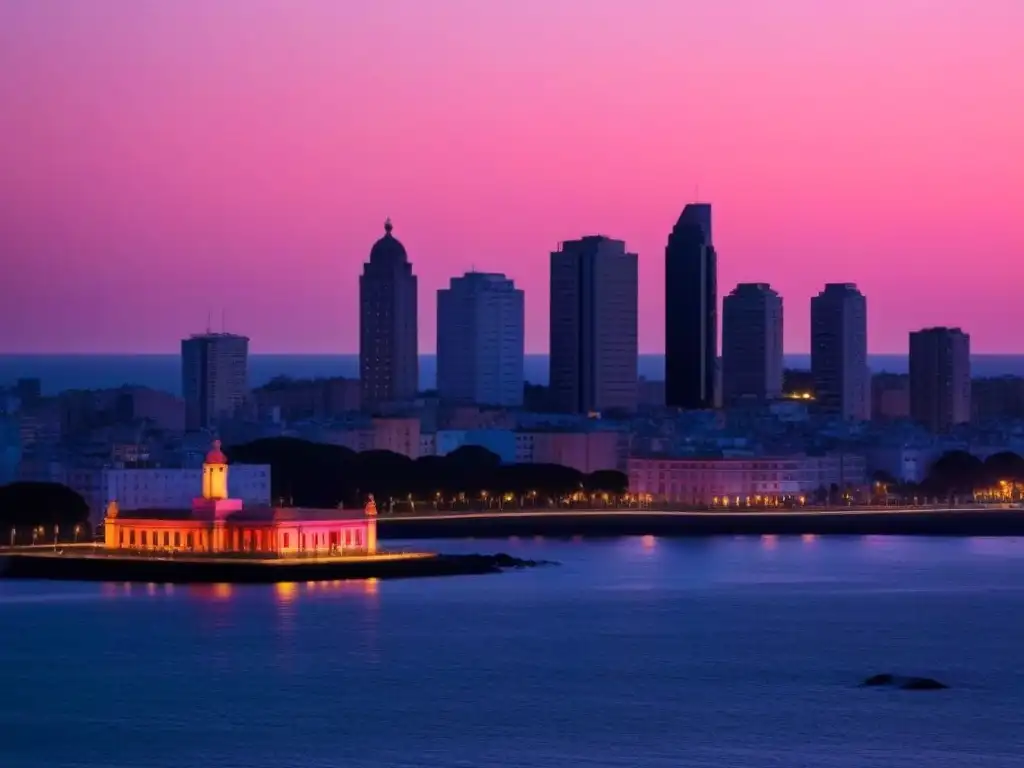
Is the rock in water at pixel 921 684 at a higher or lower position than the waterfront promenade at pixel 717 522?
lower

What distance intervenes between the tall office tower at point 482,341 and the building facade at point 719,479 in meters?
55.8

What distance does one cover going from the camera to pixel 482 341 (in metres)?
156

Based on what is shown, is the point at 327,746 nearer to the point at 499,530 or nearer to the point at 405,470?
the point at 499,530

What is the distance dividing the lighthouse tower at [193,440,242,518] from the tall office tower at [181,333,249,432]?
7149 centimetres

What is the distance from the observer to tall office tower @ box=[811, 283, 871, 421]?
495ft

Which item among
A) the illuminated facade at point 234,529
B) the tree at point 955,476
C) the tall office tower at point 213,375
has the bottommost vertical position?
the illuminated facade at point 234,529

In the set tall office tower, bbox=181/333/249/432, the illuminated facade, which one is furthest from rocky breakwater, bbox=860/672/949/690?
tall office tower, bbox=181/333/249/432

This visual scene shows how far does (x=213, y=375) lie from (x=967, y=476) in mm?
46263

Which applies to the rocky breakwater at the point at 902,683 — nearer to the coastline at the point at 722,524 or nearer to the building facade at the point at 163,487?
the coastline at the point at 722,524

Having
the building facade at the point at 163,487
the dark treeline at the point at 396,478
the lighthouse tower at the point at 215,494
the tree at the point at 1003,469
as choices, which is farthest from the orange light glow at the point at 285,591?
the tree at the point at 1003,469

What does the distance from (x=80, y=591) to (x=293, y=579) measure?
3.95m

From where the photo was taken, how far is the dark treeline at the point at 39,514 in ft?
216

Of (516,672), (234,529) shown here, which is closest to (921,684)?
(516,672)

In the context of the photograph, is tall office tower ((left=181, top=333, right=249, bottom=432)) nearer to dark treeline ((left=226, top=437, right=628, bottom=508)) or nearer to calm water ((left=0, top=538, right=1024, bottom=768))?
dark treeline ((left=226, top=437, right=628, bottom=508))
